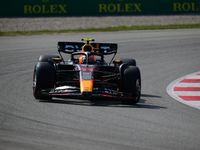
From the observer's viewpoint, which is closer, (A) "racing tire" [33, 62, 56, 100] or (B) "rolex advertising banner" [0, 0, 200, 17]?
(A) "racing tire" [33, 62, 56, 100]

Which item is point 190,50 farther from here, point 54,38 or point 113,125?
point 113,125

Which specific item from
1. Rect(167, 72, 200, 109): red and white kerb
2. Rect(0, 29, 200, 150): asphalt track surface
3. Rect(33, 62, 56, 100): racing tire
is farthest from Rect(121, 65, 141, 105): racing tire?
Rect(33, 62, 56, 100): racing tire

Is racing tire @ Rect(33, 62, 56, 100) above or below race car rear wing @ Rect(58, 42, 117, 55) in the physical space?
below

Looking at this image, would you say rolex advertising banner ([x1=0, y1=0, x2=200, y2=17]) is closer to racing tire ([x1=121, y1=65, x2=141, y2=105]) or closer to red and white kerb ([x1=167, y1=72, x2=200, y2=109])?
red and white kerb ([x1=167, y1=72, x2=200, y2=109])

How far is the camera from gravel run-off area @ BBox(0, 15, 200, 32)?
68.8 ft

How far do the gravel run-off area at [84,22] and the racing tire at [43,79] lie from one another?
13.2m

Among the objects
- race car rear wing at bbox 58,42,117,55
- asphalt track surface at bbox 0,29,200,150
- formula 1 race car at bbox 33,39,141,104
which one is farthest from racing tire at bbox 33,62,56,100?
race car rear wing at bbox 58,42,117,55

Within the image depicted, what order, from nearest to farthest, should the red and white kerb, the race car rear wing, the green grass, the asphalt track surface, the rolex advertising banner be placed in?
the asphalt track surface → the red and white kerb → the race car rear wing → the green grass → the rolex advertising banner

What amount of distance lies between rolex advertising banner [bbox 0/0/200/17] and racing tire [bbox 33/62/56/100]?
15.5 m

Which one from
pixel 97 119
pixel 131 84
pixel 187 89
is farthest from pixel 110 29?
pixel 97 119

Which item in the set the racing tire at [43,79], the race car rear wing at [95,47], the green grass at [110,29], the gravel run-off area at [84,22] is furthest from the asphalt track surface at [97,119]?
the gravel run-off area at [84,22]

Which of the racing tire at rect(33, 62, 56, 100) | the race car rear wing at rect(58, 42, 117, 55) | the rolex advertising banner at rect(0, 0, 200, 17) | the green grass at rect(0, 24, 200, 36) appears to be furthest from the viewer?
the rolex advertising banner at rect(0, 0, 200, 17)

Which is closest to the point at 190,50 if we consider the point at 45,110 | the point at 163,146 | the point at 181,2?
the point at 181,2

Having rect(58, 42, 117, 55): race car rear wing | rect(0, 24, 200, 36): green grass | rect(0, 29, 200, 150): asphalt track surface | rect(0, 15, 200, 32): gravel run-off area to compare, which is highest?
rect(0, 15, 200, 32): gravel run-off area
